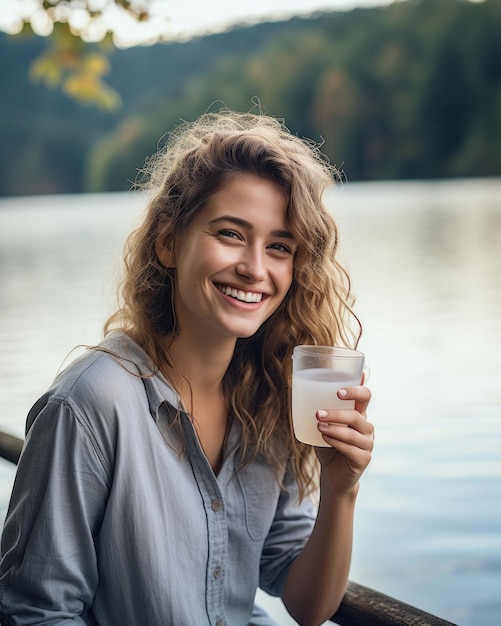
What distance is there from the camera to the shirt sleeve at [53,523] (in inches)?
63.7

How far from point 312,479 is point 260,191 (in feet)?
2.25

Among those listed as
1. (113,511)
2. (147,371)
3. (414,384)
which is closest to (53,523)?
(113,511)

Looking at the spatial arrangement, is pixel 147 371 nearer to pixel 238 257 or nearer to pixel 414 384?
pixel 238 257

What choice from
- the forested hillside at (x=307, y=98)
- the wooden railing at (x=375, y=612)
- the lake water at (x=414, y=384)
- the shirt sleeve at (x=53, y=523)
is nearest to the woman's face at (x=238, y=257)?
the lake water at (x=414, y=384)

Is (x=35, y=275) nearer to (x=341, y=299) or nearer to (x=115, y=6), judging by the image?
(x=115, y=6)

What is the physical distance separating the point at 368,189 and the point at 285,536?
186 ft

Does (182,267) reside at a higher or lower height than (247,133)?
lower

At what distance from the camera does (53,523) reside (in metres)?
1.61

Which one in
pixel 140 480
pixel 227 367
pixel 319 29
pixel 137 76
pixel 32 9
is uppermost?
pixel 319 29

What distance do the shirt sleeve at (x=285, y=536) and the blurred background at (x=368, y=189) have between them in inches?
26.6

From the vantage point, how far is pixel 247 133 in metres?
1.95

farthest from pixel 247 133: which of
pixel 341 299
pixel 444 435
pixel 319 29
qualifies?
pixel 319 29

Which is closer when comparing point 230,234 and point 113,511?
point 113,511

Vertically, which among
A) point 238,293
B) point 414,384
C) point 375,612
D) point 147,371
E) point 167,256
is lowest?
point 375,612
